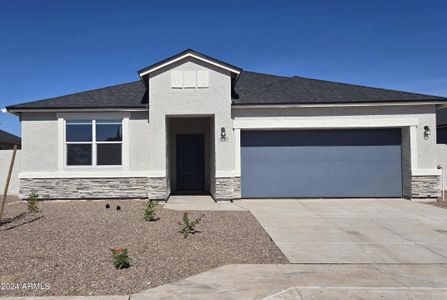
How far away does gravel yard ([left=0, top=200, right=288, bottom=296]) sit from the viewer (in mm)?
5783

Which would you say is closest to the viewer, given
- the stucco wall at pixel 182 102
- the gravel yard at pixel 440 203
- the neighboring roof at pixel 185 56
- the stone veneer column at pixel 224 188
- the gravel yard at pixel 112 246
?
the gravel yard at pixel 112 246

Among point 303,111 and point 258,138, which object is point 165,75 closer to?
point 258,138

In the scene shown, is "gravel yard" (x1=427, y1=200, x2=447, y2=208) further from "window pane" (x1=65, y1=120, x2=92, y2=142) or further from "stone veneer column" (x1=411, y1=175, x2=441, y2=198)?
"window pane" (x1=65, y1=120, x2=92, y2=142)

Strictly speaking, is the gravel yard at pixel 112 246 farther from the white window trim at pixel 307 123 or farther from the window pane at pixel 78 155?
the white window trim at pixel 307 123

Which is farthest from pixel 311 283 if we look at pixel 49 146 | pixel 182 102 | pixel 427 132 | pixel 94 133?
pixel 49 146

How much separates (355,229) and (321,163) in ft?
19.6

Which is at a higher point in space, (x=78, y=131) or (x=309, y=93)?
(x=309, y=93)

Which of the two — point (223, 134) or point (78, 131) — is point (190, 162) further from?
point (78, 131)

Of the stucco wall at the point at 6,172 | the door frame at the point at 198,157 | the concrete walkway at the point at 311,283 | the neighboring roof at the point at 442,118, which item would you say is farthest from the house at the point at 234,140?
the neighboring roof at the point at 442,118

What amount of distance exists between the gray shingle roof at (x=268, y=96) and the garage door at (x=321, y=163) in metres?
1.25

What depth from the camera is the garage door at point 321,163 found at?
50.6 ft

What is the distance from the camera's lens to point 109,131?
50.3ft

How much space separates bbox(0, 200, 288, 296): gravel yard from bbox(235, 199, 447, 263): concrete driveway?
63 centimetres

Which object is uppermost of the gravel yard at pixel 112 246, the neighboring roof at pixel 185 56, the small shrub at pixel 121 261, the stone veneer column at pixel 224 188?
the neighboring roof at pixel 185 56
